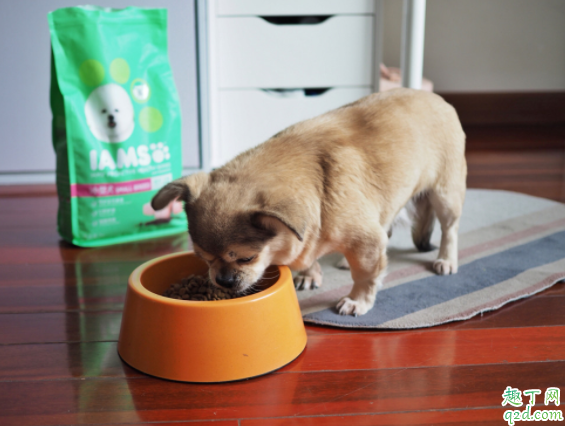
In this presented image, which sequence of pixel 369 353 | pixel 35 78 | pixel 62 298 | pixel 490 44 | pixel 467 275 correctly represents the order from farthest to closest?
pixel 490 44 → pixel 35 78 → pixel 467 275 → pixel 62 298 → pixel 369 353

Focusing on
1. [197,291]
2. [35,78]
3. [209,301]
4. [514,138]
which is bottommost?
[514,138]

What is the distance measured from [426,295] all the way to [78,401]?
0.99 metres

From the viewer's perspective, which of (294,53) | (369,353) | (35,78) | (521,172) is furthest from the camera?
(521,172)

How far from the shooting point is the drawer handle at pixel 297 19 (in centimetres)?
293

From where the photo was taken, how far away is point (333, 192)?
142cm

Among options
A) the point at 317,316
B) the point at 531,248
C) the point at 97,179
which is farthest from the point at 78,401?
the point at 531,248

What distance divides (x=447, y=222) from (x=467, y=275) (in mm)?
186

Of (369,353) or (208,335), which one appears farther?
(369,353)

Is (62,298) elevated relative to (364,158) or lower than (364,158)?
lower

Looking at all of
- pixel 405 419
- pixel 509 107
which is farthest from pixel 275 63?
pixel 509 107

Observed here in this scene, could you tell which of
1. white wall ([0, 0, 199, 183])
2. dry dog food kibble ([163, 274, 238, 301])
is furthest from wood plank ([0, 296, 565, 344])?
white wall ([0, 0, 199, 183])

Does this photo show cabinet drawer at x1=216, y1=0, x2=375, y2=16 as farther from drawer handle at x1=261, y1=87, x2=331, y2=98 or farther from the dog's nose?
the dog's nose

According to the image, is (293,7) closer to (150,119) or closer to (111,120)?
(150,119)

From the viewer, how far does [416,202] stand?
6.27ft
